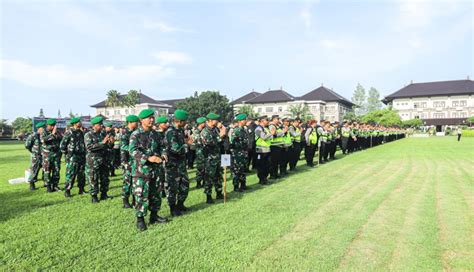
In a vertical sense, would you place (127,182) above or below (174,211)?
above

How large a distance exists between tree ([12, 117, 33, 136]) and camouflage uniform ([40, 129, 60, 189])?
66.7 meters

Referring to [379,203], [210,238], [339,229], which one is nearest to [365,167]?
[379,203]

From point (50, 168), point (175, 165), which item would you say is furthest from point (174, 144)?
point (50, 168)

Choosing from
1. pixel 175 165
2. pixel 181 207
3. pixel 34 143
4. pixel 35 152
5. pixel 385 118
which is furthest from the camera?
pixel 385 118

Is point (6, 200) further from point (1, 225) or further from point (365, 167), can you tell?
point (365, 167)

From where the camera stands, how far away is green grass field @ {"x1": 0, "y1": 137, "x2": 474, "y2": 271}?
13.0 feet

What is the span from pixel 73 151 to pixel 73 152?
30 mm

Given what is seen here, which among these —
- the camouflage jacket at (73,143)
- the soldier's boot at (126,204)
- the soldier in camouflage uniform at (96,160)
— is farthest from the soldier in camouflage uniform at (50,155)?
the soldier's boot at (126,204)

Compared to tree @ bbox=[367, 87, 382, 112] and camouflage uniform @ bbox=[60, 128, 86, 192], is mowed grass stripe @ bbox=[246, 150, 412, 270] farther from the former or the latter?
tree @ bbox=[367, 87, 382, 112]

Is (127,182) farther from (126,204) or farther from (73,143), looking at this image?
(73,143)

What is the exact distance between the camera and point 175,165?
6.13 metres

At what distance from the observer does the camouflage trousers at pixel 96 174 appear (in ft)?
23.8

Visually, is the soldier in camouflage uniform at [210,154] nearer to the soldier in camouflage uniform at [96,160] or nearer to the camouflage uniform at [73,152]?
the soldier in camouflage uniform at [96,160]

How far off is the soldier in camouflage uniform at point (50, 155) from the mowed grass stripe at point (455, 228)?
923 cm
